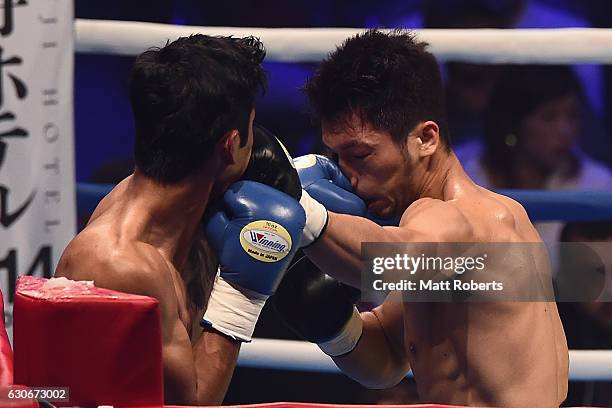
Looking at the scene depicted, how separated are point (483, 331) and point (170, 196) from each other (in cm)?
72

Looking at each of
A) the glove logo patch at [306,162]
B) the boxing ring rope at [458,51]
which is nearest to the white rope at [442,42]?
the boxing ring rope at [458,51]

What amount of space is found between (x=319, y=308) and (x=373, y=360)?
0.24 meters

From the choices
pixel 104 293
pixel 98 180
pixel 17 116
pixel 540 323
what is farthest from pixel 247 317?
pixel 98 180

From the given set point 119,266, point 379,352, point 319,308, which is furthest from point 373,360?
point 119,266

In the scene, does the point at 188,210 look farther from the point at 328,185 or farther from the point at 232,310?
the point at 328,185

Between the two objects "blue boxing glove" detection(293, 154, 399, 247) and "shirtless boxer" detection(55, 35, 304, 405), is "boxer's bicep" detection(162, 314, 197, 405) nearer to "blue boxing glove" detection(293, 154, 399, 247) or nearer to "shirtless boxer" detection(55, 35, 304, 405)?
"shirtless boxer" detection(55, 35, 304, 405)

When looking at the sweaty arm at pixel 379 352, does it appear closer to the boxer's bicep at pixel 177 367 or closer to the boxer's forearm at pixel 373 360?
the boxer's forearm at pixel 373 360

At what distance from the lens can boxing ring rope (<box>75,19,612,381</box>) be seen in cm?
330

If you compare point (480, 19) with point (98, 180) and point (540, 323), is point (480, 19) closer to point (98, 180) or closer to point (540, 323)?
point (98, 180)

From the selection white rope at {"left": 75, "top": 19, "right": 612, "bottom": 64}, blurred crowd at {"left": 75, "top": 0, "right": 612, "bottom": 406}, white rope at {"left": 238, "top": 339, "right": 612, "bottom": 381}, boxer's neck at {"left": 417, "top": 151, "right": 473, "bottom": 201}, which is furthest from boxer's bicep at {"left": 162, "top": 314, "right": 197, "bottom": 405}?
blurred crowd at {"left": 75, "top": 0, "right": 612, "bottom": 406}

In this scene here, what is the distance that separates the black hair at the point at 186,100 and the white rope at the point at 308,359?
131 cm

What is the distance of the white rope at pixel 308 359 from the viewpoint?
3.33 metres

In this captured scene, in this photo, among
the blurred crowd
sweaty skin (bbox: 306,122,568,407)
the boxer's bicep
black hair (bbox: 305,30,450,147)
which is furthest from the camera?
the blurred crowd

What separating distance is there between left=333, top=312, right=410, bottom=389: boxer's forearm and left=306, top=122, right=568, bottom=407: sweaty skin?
278mm
